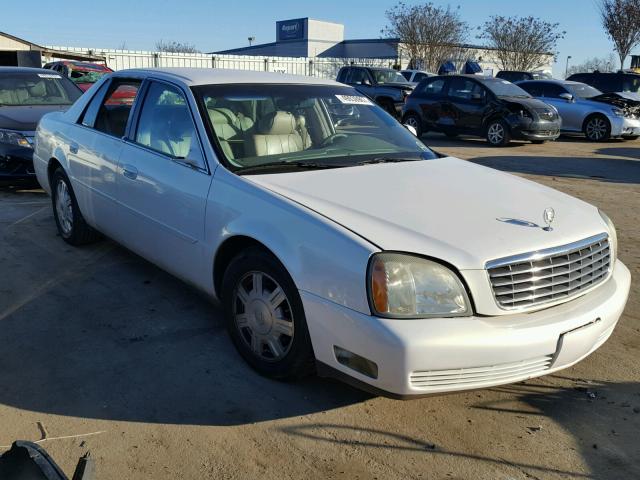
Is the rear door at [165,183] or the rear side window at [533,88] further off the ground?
the rear side window at [533,88]

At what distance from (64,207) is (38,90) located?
13.8 feet

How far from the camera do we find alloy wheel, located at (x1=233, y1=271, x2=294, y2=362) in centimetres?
312

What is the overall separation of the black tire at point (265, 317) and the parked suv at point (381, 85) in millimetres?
15978

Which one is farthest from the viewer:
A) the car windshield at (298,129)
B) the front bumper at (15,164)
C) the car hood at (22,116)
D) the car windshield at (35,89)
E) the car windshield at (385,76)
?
the car windshield at (385,76)

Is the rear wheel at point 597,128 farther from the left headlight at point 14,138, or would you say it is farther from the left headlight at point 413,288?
the left headlight at point 413,288

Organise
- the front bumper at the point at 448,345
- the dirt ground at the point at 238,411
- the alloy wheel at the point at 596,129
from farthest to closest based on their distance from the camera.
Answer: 1. the alloy wheel at the point at 596,129
2. the dirt ground at the point at 238,411
3. the front bumper at the point at 448,345

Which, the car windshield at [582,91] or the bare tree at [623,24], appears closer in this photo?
the car windshield at [582,91]

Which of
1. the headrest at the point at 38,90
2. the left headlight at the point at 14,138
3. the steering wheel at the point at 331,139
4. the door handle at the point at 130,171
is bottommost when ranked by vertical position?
the left headlight at the point at 14,138

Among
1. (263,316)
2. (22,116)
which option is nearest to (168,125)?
(263,316)

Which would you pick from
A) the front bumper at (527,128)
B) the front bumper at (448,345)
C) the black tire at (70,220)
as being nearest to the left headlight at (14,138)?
the black tire at (70,220)

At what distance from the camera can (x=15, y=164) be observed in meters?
7.62

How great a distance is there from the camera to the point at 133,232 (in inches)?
169

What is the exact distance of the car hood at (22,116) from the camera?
7.68 meters

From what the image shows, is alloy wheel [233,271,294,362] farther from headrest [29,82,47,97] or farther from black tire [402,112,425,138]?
black tire [402,112,425,138]
